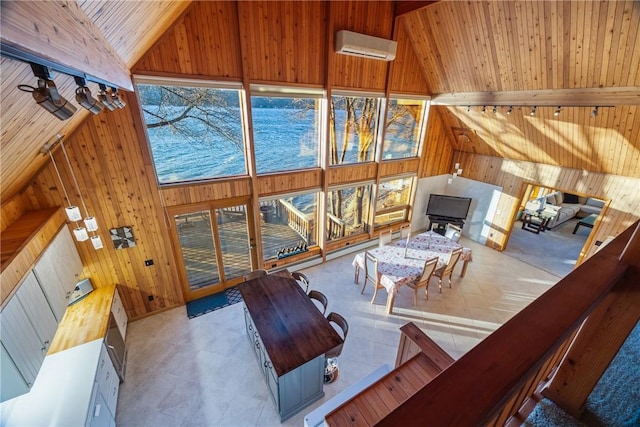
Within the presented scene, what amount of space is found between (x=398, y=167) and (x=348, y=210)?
182 centimetres

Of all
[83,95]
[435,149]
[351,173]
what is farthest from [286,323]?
[435,149]

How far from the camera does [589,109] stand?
434 centimetres

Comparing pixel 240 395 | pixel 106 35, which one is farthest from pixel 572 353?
pixel 106 35

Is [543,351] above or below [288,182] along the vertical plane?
above

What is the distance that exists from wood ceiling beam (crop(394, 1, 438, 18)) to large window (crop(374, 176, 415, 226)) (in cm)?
359

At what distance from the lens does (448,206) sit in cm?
754

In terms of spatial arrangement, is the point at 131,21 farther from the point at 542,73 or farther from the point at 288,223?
the point at 542,73

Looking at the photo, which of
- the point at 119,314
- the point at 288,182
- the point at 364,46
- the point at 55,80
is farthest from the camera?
the point at 288,182

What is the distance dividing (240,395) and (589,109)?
7075 mm

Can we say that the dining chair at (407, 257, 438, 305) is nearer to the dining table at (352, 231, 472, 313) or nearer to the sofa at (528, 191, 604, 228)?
the dining table at (352, 231, 472, 313)

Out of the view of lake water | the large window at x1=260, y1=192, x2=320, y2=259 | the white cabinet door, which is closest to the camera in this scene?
the white cabinet door

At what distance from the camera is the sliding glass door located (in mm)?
4777

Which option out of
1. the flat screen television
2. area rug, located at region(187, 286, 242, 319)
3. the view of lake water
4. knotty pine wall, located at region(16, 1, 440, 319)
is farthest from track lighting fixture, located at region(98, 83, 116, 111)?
the flat screen television

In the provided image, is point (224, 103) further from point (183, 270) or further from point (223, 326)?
point (223, 326)
